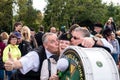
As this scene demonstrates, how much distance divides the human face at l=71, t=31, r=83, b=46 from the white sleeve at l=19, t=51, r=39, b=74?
56cm

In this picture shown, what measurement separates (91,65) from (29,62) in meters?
1.40

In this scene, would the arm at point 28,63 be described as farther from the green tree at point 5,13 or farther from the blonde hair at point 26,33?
the green tree at point 5,13

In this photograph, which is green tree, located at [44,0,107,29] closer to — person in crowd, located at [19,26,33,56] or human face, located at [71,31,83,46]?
person in crowd, located at [19,26,33,56]

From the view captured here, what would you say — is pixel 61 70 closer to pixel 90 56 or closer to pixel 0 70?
pixel 90 56

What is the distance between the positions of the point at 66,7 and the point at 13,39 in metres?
53.2

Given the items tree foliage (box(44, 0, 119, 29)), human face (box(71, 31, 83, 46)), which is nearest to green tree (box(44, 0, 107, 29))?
tree foliage (box(44, 0, 119, 29))

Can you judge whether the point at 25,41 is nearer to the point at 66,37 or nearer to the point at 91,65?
the point at 66,37

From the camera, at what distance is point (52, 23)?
61125mm

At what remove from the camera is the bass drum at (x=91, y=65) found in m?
4.57

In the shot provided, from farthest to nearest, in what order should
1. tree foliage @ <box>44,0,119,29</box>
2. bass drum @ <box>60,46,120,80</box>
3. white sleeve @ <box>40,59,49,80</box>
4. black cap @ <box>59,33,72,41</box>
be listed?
tree foliage @ <box>44,0,119,29</box>, black cap @ <box>59,33,72,41</box>, white sleeve @ <box>40,59,49,80</box>, bass drum @ <box>60,46,120,80</box>

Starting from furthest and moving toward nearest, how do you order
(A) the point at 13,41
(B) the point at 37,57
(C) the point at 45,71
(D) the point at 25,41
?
(D) the point at 25,41 → (A) the point at 13,41 → (B) the point at 37,57 → (C) the point at 45,71

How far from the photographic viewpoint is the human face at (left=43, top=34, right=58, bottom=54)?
19.4 ft

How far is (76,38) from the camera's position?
6.00 meters

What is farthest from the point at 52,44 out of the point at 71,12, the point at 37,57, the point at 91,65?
the point at 71,12
